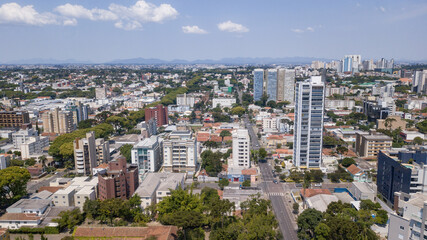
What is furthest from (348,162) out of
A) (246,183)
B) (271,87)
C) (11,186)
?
(271,87)

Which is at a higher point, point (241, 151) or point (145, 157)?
point (241, 151)

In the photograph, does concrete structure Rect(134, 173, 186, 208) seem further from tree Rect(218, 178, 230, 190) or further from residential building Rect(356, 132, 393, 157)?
residential building Rect(356, 132, 393, 157)

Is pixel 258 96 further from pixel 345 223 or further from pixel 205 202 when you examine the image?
pixel 345 223

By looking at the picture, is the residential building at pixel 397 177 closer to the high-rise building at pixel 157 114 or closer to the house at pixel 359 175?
the house at pixel 359 175

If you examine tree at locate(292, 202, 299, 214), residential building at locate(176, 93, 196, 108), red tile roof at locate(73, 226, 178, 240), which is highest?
residential building at locate(176, 93, 196, 108)

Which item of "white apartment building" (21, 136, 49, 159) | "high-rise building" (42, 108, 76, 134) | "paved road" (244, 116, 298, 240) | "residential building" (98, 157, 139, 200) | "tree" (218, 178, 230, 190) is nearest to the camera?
"paved road" (244, 116, 298, 240)

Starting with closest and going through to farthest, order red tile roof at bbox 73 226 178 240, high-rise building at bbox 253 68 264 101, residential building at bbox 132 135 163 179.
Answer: red tile roof at bbox 73 226 178 240, residential building at bbox 132 135 163 179, high-rise building at bbox 253 68 264 101

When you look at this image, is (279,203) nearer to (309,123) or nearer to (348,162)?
(309,123)

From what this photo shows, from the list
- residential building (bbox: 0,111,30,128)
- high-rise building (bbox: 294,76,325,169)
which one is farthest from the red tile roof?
residential building (bbox: 0,111,30,128)
